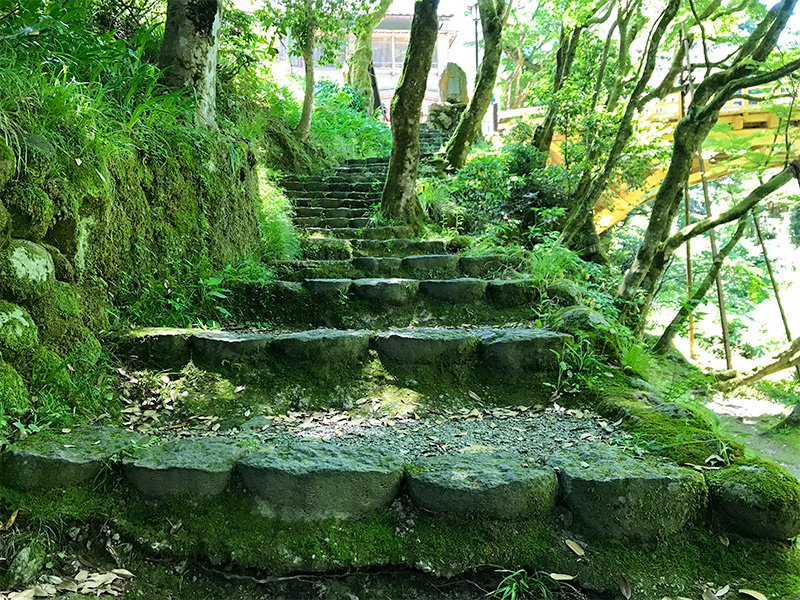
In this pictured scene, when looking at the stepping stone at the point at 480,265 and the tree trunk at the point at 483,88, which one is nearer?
the stepping stone at the point at 480,265

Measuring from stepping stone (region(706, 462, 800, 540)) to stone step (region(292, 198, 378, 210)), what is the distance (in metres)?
5.61

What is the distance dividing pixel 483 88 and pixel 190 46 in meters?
6.11

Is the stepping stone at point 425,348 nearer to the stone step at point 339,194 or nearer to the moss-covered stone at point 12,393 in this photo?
the moss-covered stone at point 12,393

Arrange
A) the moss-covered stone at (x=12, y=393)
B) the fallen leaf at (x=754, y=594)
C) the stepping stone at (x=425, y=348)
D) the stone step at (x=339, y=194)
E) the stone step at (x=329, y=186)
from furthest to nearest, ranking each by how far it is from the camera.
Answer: the stone step at (x=329, y=186) → the stone step at (x=339, y=194) → the stepping stone at (x=425, y=348) → the moss-covered stone at (x=12, y=393) → the fallen leaf at (x=754, y=594)

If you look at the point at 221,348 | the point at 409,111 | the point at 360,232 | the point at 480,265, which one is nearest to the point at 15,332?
the point at 221,348

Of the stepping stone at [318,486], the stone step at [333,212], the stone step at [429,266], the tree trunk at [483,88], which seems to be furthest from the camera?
the tree trunk at [483,88]

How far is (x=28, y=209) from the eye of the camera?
2.01 metres

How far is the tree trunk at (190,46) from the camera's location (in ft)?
11.7

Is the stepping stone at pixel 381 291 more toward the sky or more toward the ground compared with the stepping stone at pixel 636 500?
more toward the sky

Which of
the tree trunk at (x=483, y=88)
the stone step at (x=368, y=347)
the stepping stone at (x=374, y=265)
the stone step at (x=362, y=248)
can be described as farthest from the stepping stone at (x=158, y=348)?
the tree trunk at (x=483, y=88)

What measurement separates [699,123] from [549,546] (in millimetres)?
4286

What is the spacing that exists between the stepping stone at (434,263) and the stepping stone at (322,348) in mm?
1650

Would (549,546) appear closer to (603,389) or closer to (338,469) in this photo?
(338,469)

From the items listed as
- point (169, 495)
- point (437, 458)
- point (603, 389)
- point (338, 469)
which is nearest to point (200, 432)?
point (169, 495)
